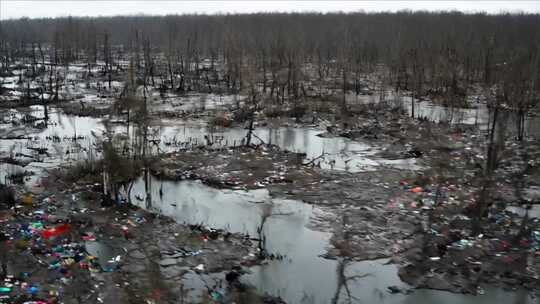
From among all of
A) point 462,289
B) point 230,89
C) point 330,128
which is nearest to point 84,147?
point 330,128

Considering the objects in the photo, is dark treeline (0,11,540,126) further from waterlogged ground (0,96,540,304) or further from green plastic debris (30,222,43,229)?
green plastic debris (30,222,43,229)

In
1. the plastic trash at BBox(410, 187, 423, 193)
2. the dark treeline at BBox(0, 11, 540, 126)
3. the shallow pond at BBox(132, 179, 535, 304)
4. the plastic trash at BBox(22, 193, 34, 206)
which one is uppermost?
the dark treeline at BBox(0, 11, 540, 126)

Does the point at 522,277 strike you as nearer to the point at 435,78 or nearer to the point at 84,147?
the point at 84,147

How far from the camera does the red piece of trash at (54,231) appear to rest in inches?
315

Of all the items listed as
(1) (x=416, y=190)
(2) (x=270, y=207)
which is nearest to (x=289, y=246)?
(2) (x=270, y=207)

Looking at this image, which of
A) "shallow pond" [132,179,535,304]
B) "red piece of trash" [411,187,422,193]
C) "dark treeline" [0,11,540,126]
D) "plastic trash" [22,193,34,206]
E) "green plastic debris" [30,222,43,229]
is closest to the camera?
"shallow pond" [132,179,535,304]

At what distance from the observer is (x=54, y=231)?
817cm

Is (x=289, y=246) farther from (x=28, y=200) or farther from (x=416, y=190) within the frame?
(x=28, y=200)

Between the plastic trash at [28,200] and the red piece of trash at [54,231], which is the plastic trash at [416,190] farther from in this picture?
the plastic trash at [28,200]

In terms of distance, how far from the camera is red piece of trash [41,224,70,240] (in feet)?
26.3

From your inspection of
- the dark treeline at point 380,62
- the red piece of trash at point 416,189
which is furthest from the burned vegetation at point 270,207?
the dark treeline at point 380,62

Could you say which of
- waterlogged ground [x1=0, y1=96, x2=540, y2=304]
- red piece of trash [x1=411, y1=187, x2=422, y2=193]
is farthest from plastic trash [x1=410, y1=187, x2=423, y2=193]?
waterlogged ground [x1=0, y1=96, x2=540, y2=304]

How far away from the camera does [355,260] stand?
784 centimetres

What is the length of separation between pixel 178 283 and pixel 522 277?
16.3 ft
